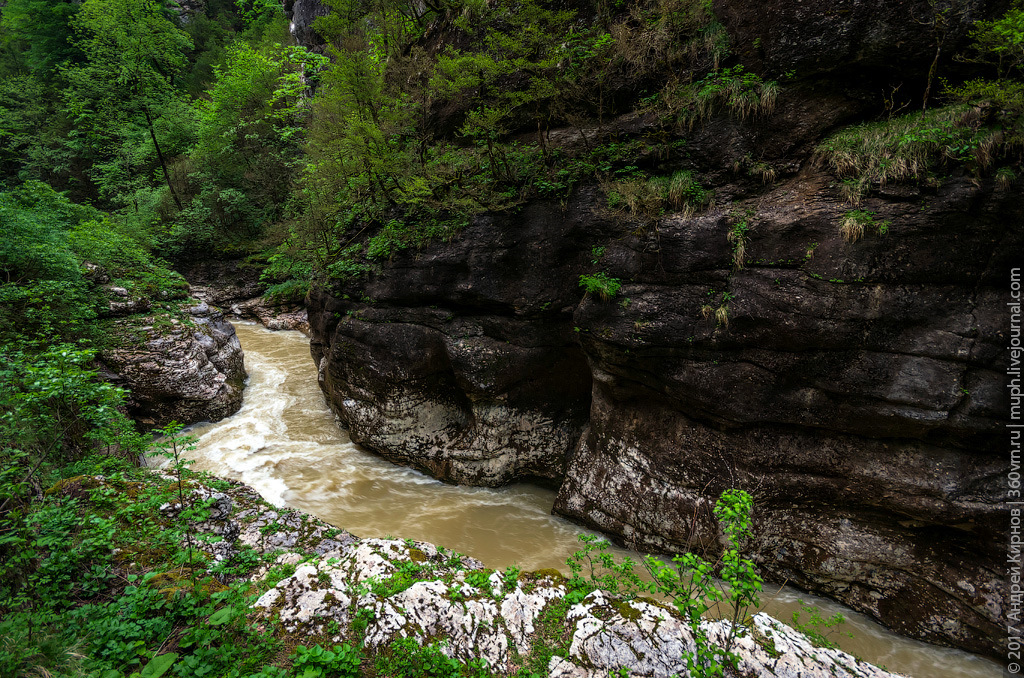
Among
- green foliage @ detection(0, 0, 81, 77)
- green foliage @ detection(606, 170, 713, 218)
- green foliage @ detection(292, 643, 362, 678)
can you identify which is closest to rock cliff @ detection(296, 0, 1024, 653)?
green foliage @ detection(606, 170, 713, 218)

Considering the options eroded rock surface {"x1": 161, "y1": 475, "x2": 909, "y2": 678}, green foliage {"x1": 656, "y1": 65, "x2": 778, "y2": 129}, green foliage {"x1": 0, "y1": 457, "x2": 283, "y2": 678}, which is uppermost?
green foliage {"x1": 656, "y1": 65, "x2": 778, "y2": 129}

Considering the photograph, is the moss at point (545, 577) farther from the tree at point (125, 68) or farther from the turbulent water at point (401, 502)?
the tree at point (125, 68)

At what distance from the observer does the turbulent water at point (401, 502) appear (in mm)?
5477

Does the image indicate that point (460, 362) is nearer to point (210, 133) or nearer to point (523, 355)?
point (523, 355)

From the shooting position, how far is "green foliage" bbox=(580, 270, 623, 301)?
752 cm

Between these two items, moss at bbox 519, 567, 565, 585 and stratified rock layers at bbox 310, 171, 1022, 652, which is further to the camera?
stratified rock layers at bbox 310, 171, 1022, 652

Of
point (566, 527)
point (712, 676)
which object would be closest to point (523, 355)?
point (566, 527)

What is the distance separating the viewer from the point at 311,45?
854 inches

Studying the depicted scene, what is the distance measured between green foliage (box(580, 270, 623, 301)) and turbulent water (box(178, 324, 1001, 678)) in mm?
4675

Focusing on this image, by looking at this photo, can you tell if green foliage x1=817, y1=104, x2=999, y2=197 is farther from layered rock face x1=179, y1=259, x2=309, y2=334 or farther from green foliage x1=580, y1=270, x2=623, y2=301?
layered rock face x1=179, y1=259, x2=309, y2=334

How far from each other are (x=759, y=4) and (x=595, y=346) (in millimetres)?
6538

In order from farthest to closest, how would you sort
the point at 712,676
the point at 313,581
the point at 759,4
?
1. the point at 759,4
2. the point at 313,581
3. the point at 712,676

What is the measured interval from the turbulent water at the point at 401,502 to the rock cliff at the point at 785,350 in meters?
0.34

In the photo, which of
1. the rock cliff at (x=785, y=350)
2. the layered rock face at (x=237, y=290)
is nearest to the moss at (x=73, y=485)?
the rock cliff at (x=785, y=350)
